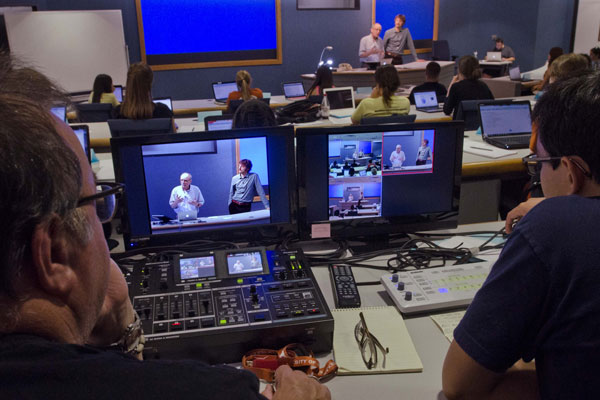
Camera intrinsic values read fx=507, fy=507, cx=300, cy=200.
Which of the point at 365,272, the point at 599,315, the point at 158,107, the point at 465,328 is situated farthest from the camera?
the point at 158,107

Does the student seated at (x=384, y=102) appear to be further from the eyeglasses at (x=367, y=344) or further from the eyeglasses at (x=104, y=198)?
the eyeglasses at (x=104, y=198)

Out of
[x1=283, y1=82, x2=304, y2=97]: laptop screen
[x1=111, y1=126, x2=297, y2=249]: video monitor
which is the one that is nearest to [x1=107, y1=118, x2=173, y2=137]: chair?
[x1=111, y1=126, x2=297, y2=249]: video monitor

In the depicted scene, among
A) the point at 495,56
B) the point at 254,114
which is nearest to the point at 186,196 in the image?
the point at 254,114

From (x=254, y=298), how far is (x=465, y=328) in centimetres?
51

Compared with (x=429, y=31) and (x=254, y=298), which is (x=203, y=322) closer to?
(x=254, y=298)

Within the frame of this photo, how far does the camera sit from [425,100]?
561 cm

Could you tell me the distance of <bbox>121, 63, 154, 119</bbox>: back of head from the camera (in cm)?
406

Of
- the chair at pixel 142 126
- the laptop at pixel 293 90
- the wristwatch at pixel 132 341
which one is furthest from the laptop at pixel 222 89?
→ the wristwatch at pixel 132 341

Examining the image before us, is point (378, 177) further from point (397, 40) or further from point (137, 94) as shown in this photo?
point (397, 40)

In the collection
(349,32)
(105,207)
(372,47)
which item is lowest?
(105,207)

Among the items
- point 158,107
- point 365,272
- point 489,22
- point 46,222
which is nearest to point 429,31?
point 489,22

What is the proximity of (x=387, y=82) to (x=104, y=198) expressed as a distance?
388cm

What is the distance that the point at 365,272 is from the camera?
5.38ft

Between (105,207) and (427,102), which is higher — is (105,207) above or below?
above
